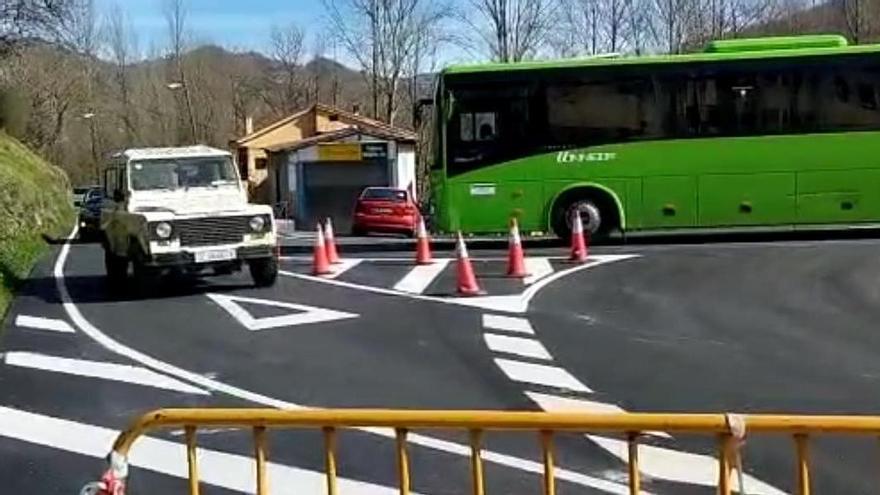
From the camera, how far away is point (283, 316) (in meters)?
15.3

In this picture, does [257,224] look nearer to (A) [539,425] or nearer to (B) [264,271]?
(B) [264,271]

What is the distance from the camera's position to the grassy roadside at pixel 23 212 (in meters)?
21.8

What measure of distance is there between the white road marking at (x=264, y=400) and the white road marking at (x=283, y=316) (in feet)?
5.21

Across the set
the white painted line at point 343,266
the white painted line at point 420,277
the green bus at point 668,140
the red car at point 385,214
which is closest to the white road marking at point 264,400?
the white painted line at point 343,266

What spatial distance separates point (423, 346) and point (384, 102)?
7207cm

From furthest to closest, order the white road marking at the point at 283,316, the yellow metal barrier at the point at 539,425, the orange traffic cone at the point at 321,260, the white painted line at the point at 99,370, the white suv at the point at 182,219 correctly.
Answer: the orange traffic cone at the point at 321,260 → the white suv at the point at 182,219 → the white road marking at the point at 283,316 → the white painted line at the point at 99,370 → the yellow metal barrier at the point at 539,425

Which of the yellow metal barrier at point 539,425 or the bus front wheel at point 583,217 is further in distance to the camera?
the bus front wheel at point 583,217

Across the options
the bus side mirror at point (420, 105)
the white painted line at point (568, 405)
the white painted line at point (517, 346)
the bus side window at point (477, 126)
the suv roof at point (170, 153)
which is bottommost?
the white painted line at point (568, 405)

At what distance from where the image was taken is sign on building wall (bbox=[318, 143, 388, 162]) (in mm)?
64188

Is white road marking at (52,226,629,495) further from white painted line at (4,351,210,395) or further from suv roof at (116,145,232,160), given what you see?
suv roof at (116,145,232,160)

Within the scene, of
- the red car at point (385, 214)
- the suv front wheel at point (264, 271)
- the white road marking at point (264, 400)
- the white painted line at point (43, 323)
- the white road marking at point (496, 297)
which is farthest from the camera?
the red car at point (385, 214)

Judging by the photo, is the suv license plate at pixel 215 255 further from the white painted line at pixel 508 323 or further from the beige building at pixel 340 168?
the beige building at pixel 340 168

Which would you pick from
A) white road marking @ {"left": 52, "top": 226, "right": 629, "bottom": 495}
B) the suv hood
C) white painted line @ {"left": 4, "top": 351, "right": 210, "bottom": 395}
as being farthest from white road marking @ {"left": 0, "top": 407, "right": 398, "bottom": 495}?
the suv hood

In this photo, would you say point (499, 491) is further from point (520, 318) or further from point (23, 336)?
point (23, 336)
